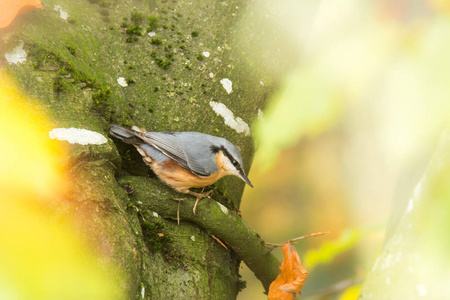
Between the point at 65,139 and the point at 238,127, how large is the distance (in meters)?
1.12

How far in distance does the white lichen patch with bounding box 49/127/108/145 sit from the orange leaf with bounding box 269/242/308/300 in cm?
126

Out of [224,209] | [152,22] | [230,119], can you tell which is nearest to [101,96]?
[152,22]

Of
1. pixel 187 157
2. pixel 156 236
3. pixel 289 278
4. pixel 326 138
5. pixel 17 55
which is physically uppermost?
pixel 17 55

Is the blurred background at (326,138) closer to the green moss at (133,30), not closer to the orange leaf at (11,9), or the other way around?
the orange leaf at (11,9)

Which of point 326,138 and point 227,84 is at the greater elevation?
point 227,84

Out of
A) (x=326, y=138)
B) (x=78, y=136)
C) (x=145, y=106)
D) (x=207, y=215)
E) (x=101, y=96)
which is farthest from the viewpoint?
(x=326, y=138)

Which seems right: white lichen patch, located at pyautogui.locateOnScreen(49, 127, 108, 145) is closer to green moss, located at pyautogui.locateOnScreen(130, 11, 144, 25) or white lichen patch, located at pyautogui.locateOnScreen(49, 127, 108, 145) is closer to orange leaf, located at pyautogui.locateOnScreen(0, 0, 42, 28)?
orange leaf, located at pyautogui.locateOnScreen(0, 0, 42, 28)

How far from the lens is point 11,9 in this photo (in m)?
1.93

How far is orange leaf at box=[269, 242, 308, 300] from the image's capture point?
2.31 meters

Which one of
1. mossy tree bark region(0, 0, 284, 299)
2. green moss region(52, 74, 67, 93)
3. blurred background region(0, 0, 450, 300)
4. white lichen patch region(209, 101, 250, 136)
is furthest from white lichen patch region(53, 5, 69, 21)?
white lichen patch region(209, 101, 250, 136)

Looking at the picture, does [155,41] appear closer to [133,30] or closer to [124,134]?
[133,30]

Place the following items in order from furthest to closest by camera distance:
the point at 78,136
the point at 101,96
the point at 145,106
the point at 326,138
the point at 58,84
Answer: the point at 326,138 < the point at 145,106 < the point at 101,96 < the point at 58,84 < the point at 78,136

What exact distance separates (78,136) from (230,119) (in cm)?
100

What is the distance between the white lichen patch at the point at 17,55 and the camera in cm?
187
